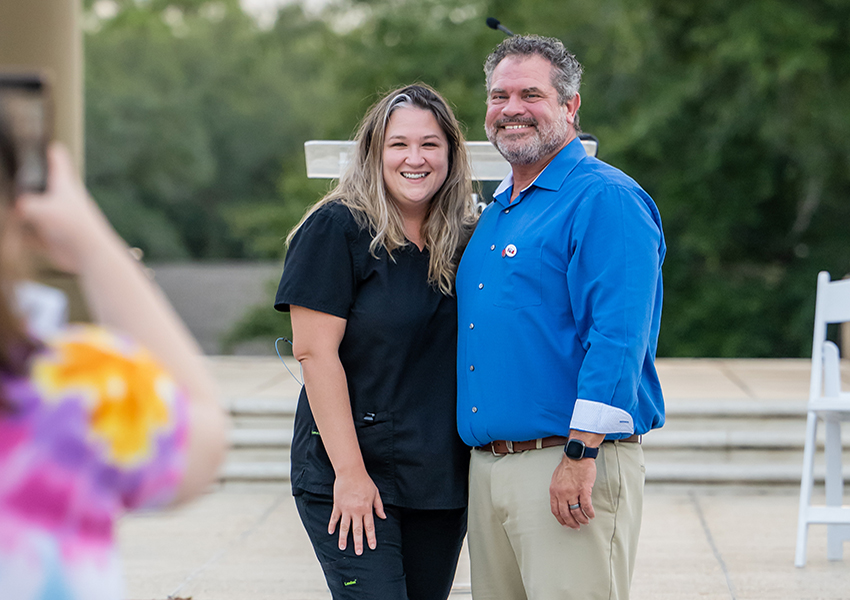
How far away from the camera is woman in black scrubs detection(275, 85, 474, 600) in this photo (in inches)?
88.1


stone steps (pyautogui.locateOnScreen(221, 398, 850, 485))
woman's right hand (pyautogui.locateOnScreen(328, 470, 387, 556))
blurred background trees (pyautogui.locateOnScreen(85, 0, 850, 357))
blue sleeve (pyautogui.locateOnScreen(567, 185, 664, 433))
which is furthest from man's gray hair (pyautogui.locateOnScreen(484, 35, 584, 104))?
blurred background trees (pyautogui.locateOnScreen(85, 0, 850, 357))

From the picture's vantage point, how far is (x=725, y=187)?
11.5 meters

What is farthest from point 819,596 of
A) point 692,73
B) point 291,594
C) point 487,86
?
point 692,73

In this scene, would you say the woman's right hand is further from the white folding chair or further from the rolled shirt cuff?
the white folding chair

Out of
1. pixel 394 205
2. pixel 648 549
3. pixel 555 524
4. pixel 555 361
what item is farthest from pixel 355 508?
pixel 648 549

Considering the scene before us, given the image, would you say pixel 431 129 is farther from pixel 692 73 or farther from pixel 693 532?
pixel 692 73

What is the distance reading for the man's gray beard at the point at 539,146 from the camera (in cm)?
234

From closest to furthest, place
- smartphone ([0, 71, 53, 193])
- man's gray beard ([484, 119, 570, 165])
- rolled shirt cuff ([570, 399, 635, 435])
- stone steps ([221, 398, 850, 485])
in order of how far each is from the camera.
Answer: smartphone ([0, 71, 53, 193]) < rolled shirt cuff ([570, 399, 635, 435]) < man's gray beard ([484, 119, 570, 165]) < stone steps ([221, 398, 850, 485])

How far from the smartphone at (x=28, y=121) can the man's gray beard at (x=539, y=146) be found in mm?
1599

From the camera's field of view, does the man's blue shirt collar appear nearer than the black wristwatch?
No

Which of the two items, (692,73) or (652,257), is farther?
(692,73)

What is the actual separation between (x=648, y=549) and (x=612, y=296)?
2965 mm

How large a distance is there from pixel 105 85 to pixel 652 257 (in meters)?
31.7

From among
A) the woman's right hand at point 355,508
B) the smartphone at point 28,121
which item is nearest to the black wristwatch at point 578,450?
the woman's right hand at point 355,508
